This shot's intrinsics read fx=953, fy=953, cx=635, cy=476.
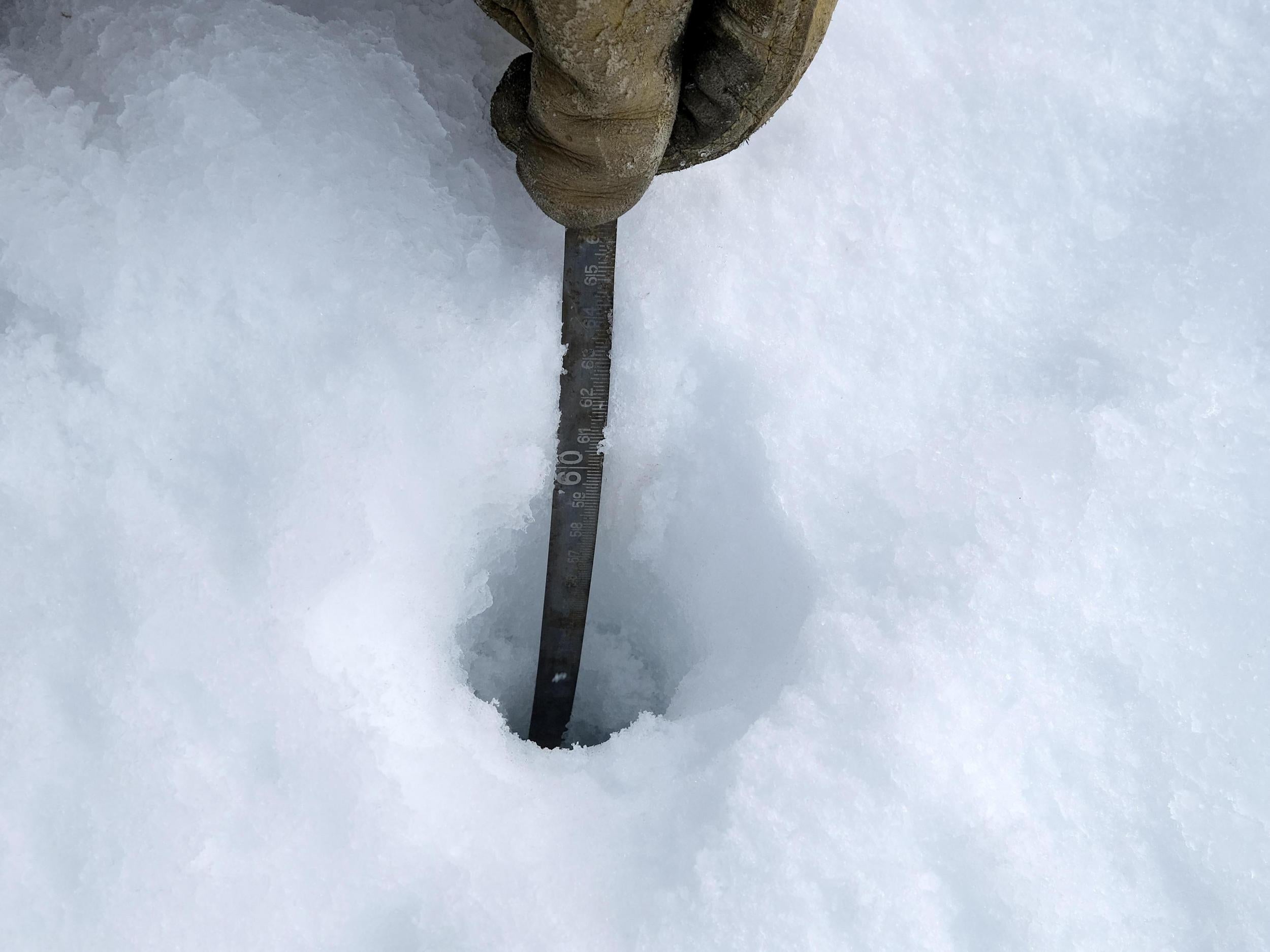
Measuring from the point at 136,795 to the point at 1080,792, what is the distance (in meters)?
1.08

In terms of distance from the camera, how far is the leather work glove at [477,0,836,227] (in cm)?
90

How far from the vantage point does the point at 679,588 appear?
53.0 inches

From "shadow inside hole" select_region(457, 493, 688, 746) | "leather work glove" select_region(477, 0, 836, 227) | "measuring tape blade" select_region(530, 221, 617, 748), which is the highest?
"leather work glove" select_region(477, 0, 836, 227)

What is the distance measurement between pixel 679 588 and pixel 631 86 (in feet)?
2.24

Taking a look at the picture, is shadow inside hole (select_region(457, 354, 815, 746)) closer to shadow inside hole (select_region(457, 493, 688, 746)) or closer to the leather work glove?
shadow inside hole (select_region(457, 493, 688, 746))

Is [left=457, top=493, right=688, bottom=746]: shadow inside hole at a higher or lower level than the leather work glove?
lower

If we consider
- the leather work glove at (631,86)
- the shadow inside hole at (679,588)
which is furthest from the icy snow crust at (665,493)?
the leather work glove at (631,86)

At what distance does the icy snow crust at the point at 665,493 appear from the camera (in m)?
1.06

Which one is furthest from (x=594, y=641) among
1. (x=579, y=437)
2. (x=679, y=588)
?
(x=579, y=437)

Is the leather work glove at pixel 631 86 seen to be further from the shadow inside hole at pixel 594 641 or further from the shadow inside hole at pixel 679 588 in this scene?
the shadow inside hole at pixel 594 641

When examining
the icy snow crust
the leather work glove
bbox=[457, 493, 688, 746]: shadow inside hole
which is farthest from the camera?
bbox=[457, 493, 688, 746]: shadow inside hole

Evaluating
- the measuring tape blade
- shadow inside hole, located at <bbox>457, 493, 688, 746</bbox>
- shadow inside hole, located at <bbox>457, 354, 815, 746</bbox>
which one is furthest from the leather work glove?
shadow inside hole, located at <bbox>457, 493, 688, 746</bbox>

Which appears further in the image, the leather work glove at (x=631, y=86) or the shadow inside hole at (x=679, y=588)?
the shadow inside hole at (x=679, y=588)

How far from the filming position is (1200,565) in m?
1.23
